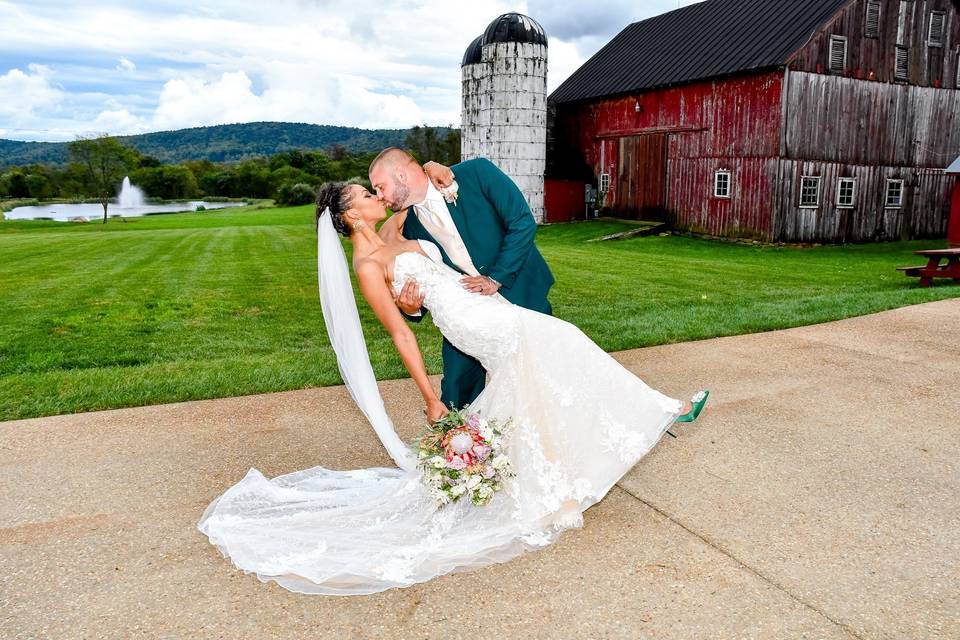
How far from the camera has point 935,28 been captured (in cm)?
2616

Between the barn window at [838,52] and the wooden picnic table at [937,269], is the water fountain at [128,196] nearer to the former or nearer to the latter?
the barn window at [838,52]

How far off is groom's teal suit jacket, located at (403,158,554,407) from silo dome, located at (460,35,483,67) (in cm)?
3003

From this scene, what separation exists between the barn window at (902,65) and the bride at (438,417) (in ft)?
88.5

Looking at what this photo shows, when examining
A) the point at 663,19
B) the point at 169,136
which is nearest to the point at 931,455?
the point at 663,19

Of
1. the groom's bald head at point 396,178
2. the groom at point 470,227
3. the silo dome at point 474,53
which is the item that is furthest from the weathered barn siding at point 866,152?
the groom's bald head at point 396,178

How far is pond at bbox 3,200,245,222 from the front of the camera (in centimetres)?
6353

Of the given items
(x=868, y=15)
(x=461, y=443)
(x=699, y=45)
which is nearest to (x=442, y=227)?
(x=461, y=443)

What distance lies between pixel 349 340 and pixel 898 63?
91.7ft

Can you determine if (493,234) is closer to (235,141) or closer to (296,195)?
(296,195)

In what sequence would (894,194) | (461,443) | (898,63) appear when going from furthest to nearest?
(894,194) < (898,63) < (461,443)

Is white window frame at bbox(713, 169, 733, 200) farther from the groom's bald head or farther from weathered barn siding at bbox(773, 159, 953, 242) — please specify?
the groom's bald head

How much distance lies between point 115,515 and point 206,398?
98.9 inches

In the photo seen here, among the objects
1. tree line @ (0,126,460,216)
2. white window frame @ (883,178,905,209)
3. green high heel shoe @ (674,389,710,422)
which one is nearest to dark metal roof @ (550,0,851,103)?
white window frame @ (883,178,905,209)

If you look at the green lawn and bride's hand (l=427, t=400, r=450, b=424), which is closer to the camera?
bride's hand (l=427, t=400, r=450, b=424)
